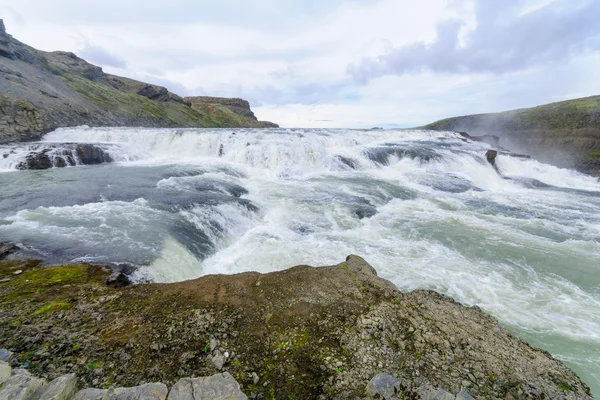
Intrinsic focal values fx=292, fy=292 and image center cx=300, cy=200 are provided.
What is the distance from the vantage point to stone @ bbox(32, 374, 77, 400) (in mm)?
2613

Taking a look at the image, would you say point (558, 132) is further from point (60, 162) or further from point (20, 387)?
point (60, 162)

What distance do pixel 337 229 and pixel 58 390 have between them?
9536 mm

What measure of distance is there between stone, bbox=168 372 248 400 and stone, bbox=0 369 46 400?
1.18 meters

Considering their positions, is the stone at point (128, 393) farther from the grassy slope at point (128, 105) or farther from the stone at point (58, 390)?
the grassy slope at point (128, 105)

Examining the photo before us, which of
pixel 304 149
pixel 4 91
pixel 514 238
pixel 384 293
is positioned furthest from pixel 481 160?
pixel 4 91

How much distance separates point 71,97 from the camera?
1588 inches

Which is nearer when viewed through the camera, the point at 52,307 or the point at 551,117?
the point at 52,307

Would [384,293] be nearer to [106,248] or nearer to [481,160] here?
[106,248]

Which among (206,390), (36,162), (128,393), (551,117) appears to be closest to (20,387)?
(128,393)

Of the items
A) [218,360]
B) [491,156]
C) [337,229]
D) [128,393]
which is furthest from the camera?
[491,156]

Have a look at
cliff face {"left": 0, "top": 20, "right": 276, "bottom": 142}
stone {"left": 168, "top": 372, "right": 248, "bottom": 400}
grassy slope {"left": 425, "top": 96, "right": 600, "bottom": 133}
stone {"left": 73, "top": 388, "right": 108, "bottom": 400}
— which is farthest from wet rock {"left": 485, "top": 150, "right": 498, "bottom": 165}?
cliff face {"left": 0, "top": 20, "right": 276, "bottom": 142}

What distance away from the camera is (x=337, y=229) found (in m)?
11.5

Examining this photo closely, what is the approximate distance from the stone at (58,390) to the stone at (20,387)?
57mm

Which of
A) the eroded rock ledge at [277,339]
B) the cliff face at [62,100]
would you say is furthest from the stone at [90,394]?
the cliff face at [62,100]
